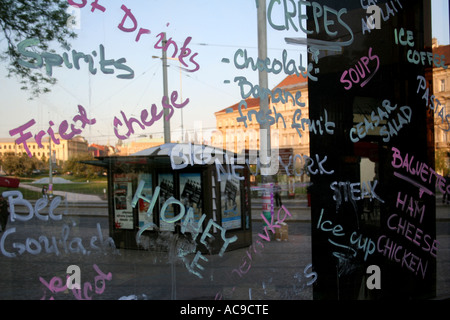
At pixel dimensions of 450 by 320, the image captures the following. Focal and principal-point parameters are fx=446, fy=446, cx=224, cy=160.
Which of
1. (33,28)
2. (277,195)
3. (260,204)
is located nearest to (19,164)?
(33,28)

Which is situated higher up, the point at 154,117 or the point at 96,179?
the point at 154,117

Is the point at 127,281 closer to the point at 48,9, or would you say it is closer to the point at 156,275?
the point at 156,275

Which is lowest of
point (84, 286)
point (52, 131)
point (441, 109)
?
point (84, 286)

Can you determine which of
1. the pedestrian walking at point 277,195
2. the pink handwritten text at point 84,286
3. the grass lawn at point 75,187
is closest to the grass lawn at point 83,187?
the grass lawn at point 75,187

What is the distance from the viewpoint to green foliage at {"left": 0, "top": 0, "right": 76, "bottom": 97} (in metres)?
3.01

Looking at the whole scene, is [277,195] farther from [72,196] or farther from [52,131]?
[52,131]

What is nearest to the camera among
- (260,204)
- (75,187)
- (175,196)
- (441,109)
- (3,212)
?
(3,212)

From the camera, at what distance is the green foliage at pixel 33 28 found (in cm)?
301

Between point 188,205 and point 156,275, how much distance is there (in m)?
0.63

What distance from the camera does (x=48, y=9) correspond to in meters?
3.18

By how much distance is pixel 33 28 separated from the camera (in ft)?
10.2

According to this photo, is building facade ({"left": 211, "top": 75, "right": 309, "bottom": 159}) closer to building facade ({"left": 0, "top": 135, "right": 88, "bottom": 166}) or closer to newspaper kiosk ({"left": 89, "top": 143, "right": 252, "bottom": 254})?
newspaper kiosk ({"left": 89, "top": 143, "right": 252, "bottom": 254})
